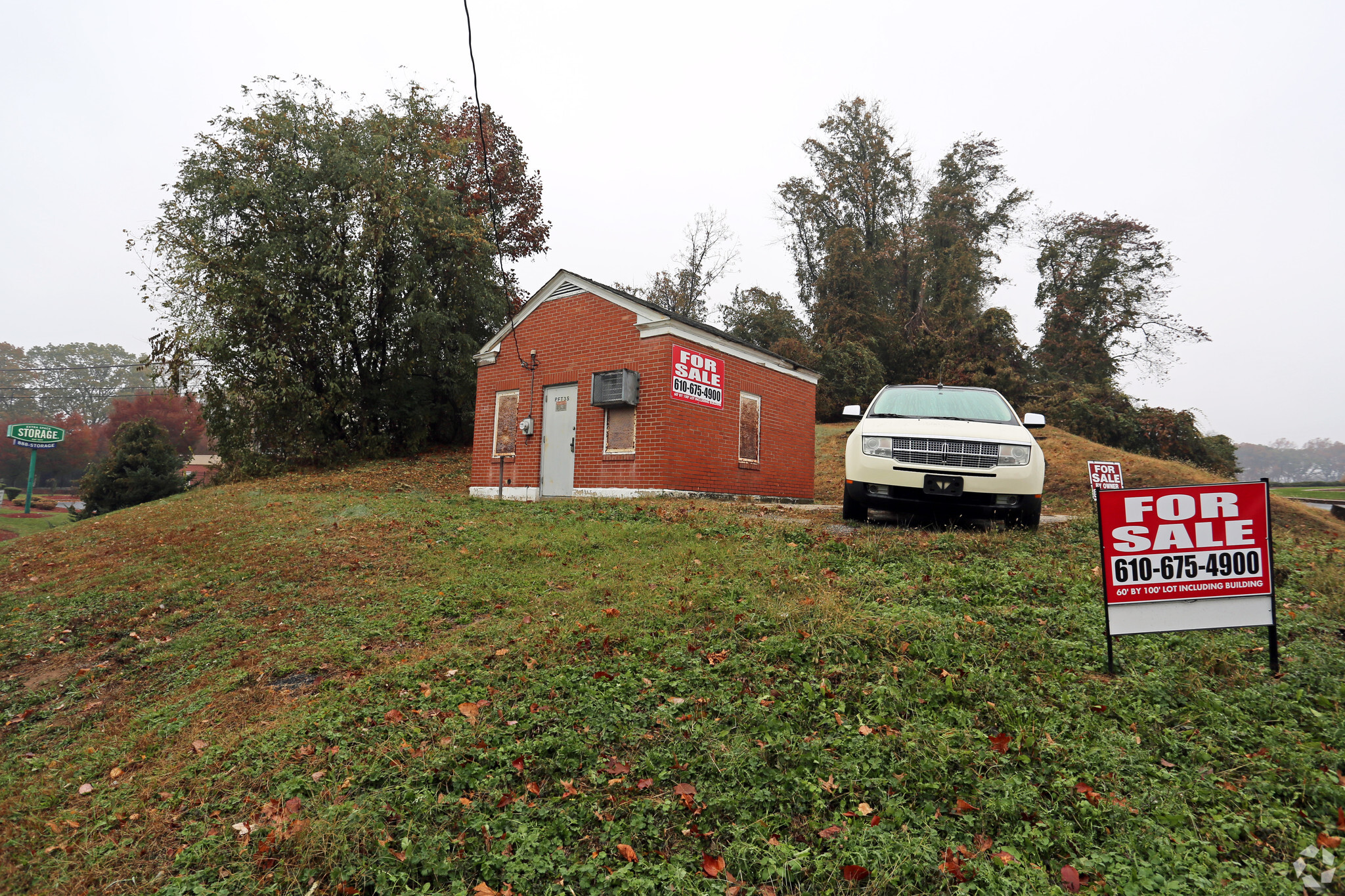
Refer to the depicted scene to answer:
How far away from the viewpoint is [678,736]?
139 inches

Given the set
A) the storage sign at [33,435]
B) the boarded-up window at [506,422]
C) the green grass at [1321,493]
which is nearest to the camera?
the boarded-up window at [506,422]

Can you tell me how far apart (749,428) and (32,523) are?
32.6 m

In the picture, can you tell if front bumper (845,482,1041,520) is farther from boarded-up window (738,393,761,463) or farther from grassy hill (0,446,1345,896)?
boarded-up window (738,393,761,463)

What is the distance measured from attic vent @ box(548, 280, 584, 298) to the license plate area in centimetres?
932

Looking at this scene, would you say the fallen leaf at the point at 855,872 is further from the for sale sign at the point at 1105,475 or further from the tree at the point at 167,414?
the tree at the point at 167,414

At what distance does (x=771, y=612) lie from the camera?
193 inches

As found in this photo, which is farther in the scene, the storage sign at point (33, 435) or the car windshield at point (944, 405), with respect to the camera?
the storage sign at point (33, 435)

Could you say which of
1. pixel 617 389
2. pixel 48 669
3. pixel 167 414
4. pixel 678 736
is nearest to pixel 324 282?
pixel 617 389

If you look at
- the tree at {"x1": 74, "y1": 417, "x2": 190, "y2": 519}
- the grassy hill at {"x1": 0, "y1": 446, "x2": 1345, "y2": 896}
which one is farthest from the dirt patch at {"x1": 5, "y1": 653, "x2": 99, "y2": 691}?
the tree at {"x1": 74, "y1": 417, "x2": 190, "y2": 519}

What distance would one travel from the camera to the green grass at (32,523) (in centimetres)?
2653

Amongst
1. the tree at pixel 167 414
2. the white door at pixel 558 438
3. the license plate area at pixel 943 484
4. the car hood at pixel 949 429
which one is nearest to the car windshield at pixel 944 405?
the car hood at pixel 949 429

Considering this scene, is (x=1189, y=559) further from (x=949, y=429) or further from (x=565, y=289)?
(x=565, y=289)

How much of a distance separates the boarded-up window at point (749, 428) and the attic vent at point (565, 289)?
418 centimetres

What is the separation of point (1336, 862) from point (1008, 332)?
117 ft
